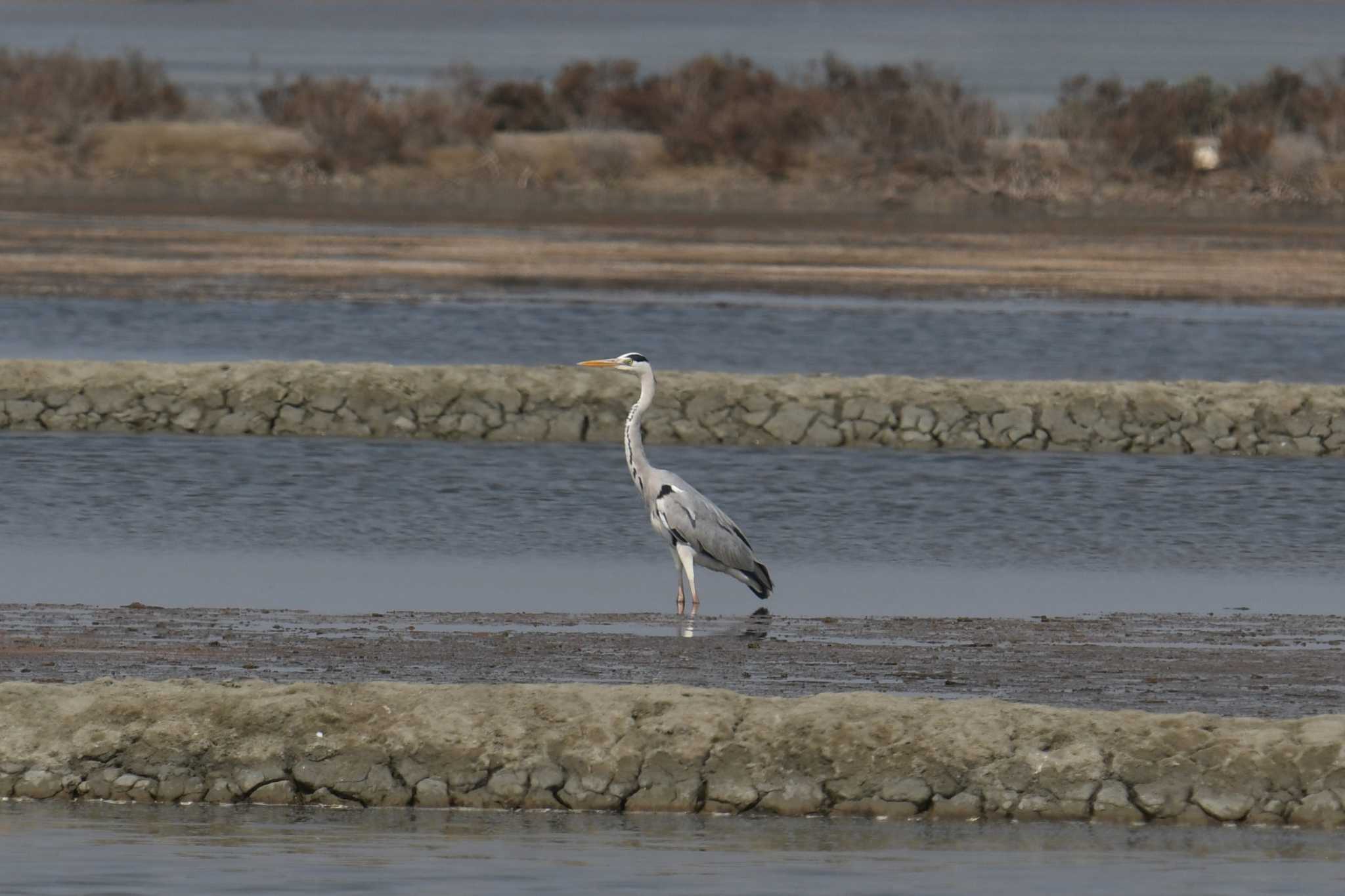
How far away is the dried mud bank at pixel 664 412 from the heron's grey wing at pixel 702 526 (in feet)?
29.1

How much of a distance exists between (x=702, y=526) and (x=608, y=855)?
20.3 ft

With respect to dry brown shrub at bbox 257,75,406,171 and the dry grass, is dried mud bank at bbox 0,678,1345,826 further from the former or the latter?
dry brown shrub at bbox 257,75,406,171

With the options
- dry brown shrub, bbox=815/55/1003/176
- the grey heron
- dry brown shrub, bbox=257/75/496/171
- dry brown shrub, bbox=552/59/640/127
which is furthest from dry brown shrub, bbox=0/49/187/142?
the grey heron

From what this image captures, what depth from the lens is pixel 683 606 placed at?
16.1 meters

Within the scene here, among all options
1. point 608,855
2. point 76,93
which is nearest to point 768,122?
point 76,93

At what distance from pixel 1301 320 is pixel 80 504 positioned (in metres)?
23.9

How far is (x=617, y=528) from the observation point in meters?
20.3

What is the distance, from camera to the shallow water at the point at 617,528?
1698 centimetres

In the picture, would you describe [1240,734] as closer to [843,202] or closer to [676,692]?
[676,692]

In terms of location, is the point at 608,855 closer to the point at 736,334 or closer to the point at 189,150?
the point at 736,334

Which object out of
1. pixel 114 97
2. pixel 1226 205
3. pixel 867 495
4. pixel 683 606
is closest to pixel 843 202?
pixel 1226 205

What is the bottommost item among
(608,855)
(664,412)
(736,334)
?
(736,334)

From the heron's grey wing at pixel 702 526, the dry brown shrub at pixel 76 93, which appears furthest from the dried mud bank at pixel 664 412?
the dry brown shrub at pixel 76 93

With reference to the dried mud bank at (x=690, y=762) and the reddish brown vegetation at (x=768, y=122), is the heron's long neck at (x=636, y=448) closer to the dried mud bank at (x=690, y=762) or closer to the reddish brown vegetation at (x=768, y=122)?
the dried mud bank at (x=690, y=762)
